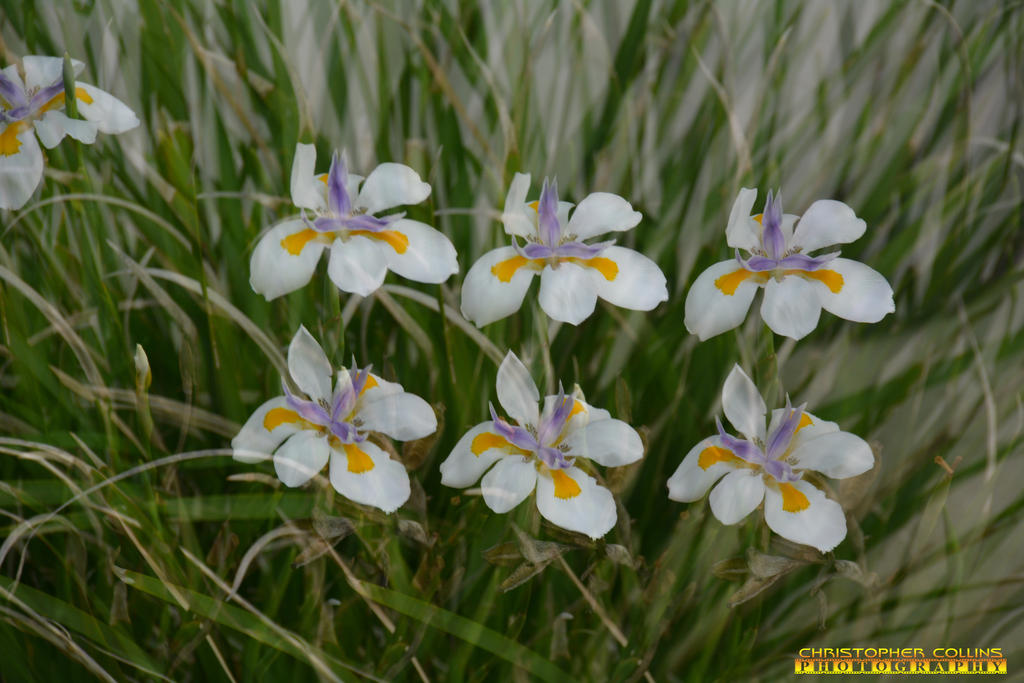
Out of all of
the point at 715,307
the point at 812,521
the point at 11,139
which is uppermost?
the point at 11,139

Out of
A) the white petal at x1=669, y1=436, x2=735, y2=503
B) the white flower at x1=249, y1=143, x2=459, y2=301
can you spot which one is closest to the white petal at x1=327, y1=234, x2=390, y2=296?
the white flower at x1=249, y1=143, x2=459, y2=301

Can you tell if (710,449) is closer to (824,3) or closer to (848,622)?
(848,622)

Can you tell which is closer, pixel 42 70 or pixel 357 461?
pixel 357 461

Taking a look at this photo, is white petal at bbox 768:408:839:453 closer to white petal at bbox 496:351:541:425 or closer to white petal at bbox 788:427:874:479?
white petal at bbox 788:427:874:479

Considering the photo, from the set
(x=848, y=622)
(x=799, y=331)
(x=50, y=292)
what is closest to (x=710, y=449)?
(x=799, y=331)

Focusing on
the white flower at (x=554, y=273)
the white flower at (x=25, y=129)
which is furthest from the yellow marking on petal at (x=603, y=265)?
the white flower at (x=25, y=129)

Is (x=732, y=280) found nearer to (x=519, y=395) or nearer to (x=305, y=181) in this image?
(x=519, y=395)

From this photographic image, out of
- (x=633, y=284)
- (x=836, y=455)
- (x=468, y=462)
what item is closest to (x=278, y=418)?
(x=468, y=462)

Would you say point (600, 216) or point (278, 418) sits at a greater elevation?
point (600, 216)
